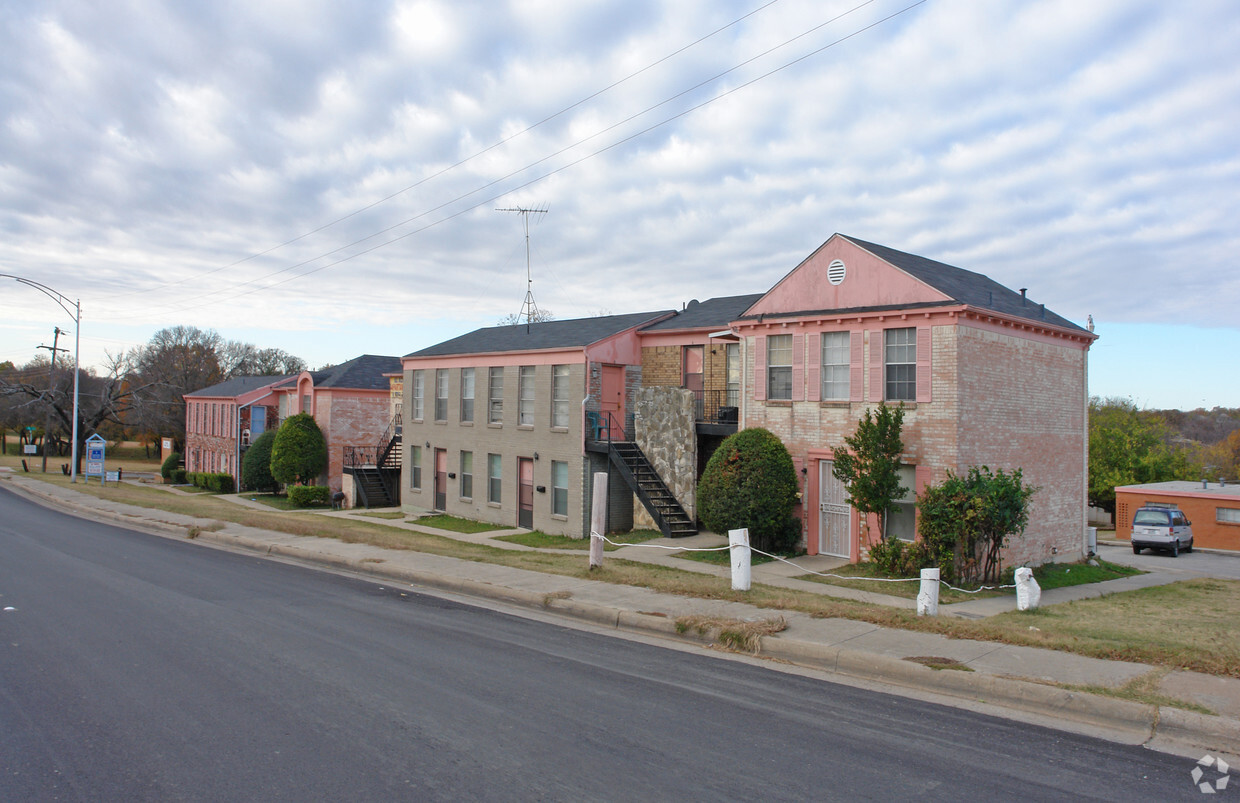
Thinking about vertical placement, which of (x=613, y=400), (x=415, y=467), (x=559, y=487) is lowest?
(x=559, y=487)

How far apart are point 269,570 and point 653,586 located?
755 centimetres

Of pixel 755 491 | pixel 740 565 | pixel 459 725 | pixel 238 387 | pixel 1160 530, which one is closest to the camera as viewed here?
pixel 459 725

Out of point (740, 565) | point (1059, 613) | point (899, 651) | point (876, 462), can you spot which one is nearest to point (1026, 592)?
point (1059, 613)

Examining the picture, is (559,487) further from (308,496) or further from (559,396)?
(308,496)

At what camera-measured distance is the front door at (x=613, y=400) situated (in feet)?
83.1

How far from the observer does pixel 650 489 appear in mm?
23906

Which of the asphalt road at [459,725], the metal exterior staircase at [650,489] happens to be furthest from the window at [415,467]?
the asphalt road at [459,725]

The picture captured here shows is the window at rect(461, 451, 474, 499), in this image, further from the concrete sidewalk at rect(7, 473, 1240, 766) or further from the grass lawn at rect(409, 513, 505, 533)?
the concrete sidewalk at rect(7, 473, 1240, 766)

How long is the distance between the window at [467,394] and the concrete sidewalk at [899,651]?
12.4 metres

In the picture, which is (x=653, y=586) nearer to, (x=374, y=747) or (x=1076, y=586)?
(x=374, y=747)

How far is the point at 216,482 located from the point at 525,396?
96.1 ft

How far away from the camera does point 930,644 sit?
884 centimetres

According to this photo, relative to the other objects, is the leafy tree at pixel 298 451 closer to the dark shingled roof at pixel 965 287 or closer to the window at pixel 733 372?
the window at pixel 733 372

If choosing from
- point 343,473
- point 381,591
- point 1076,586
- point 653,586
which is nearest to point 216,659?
point 381,591
